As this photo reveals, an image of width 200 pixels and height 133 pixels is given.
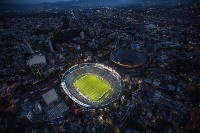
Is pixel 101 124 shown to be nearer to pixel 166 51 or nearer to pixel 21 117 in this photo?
pixel 21 117

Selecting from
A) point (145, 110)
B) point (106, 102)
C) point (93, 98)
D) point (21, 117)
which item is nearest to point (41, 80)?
point (21, 117)

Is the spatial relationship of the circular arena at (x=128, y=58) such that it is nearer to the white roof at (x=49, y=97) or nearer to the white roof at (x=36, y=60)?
the white roof at (x=49, y=97)

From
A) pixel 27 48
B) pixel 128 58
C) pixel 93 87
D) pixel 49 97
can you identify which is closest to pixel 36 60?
pixel 27 48

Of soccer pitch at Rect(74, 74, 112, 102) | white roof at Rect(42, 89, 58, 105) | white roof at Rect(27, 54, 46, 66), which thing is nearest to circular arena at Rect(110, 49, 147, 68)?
soccer pitch at Rect(74, 74, 112, 102)

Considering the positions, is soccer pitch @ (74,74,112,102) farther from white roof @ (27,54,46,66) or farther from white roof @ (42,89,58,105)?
white roof @ (27,54,46,66)

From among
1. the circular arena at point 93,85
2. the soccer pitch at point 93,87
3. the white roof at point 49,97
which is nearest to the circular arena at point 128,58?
the circular arena at point 93,85

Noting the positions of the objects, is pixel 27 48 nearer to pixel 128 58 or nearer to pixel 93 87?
pixel 93 87

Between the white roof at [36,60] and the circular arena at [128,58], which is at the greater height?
the white roof at [36,60]
